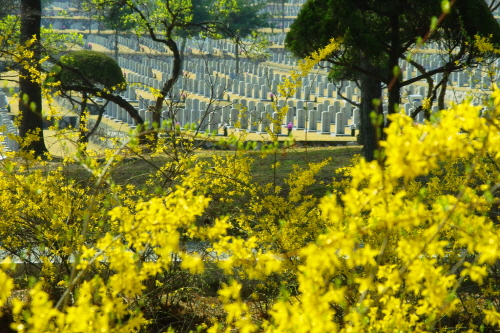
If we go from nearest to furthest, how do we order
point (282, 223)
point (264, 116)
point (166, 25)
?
1. point (282, 223)
2. point (166, 25)
3. point (264, 116)

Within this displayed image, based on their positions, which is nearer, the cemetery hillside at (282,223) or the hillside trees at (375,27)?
Answer: the cemetery hillside at (282,223)

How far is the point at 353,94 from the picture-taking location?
89.6ft

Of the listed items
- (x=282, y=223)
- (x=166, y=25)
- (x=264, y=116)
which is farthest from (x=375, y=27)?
(x=264, y=116)

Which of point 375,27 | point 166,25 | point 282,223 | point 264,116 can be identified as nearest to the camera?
point 282,223

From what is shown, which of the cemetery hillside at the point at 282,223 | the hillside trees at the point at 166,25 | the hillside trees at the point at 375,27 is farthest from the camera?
the hillside trees at the point at 166,25

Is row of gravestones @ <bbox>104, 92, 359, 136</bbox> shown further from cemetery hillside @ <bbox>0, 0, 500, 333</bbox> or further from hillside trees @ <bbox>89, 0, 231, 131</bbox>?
cemetery hillside @ <bbox>0, 0, 500, 333</bbox>

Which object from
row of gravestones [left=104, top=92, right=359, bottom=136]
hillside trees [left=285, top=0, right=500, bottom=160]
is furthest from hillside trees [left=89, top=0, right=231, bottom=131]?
row of gravestones [left=104, top=92, right=359, bottom=136]

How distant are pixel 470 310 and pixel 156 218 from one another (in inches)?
97.7

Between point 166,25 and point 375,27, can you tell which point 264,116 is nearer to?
point 166,25

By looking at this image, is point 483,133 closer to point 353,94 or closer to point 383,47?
point 383,47

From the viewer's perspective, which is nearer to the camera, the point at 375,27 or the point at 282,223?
the point at 282,223

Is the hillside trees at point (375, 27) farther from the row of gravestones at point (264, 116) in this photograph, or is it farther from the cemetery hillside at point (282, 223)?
the row of gravestones at point (264, 116)

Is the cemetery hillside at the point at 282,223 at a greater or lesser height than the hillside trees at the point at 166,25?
lesser

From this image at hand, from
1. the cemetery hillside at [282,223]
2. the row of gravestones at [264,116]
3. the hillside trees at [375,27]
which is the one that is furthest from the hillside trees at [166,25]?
the row of gravestones at [264,116]
